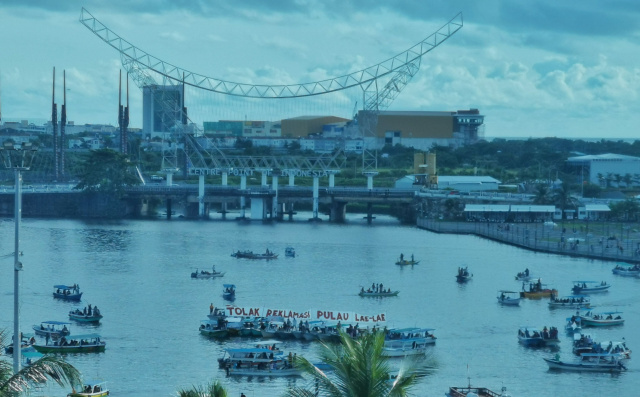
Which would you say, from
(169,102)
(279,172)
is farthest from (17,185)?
(169,102)

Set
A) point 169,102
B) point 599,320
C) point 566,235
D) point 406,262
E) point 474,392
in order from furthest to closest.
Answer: point 169,102 < point 566,235 < point 406,262 < point 599,320 < point 474,392

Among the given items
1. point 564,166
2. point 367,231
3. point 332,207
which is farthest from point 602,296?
point 564,166

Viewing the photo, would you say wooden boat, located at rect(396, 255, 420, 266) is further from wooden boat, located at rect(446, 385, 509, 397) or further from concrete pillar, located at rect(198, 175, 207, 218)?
concrete pillar, located at rect(198, 175, 207, 218)

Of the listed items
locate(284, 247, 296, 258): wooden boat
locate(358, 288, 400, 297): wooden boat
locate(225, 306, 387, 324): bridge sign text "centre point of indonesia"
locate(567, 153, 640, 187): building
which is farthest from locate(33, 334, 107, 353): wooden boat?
locate(567, 153, 640, 187): building

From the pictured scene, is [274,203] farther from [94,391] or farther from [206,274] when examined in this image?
[94,391]

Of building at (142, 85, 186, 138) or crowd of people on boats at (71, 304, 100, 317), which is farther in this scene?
building at (142, 85, 186, 138)

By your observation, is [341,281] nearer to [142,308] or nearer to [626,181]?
[142,308]
